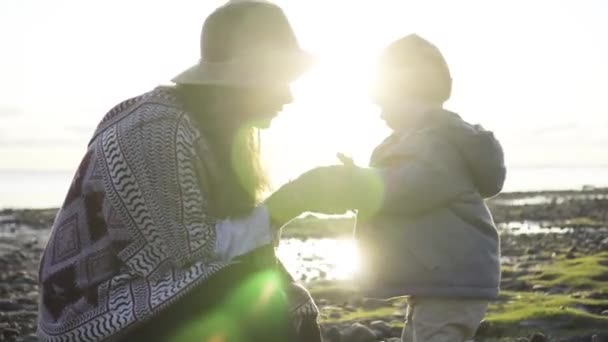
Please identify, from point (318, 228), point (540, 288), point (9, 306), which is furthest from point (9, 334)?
point (318, 228)

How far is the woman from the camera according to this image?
4445 millimetres

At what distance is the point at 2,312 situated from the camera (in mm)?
11195

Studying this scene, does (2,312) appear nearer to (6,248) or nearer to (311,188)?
(311,188)

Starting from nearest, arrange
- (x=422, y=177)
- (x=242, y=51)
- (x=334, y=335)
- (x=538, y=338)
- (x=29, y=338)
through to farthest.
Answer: (x=242, y=51), (x=422, y=177), (x=538, y=338), (x=334, y=335), (x=29, y=338)

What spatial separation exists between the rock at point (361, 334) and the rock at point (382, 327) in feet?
0.80

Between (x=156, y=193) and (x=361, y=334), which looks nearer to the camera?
(x=156, y=193)

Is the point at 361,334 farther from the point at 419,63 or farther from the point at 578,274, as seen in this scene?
the point at 578,274

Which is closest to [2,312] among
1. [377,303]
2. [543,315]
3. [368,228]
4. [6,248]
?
[377,303]

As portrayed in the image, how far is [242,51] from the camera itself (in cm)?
473

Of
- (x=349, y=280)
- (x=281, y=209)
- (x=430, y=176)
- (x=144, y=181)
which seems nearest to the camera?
(x=144, y=181)

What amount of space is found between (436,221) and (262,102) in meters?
1.27

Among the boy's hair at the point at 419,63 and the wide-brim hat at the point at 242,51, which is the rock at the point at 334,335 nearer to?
the boy's hair at the point at 419,63

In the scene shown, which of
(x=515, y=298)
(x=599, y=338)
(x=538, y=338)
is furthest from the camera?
(x=515, y=298)

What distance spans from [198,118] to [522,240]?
1932 centimetres
